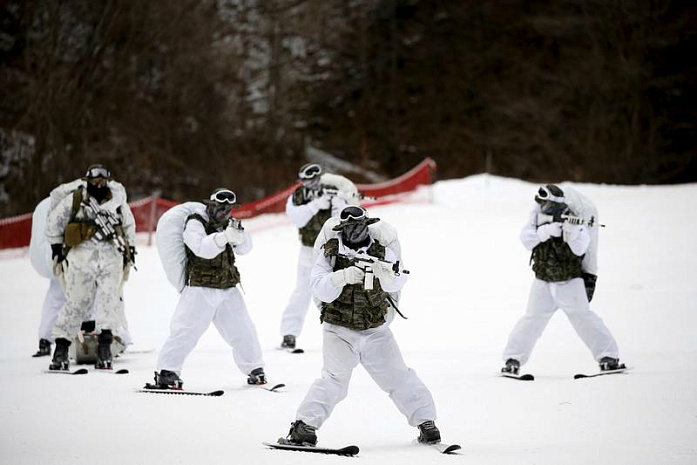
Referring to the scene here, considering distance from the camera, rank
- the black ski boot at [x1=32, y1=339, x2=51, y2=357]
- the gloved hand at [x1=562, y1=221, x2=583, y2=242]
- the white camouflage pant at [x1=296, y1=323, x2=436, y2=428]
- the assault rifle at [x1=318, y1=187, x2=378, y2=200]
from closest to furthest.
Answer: the white camouflage pant at [x1=296, y1=323, x2=436, y2=428] < the gloved hand at [x1=562, y1=221, x2=583, y2=242] < the black ski boot at [x1=32, y1=339, x2=51, y2=357] < the assault rifle at [x1=318, y1=187, x2=378, y2=200]

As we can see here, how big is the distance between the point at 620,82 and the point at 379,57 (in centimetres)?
1239

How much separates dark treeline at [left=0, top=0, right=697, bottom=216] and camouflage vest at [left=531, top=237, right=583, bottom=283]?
68.5 ft

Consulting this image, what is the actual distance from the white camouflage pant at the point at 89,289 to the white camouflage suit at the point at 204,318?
4.64 feet

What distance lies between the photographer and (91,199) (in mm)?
10203

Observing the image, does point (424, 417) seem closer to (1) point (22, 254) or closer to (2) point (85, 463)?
(2) point (85, 463)

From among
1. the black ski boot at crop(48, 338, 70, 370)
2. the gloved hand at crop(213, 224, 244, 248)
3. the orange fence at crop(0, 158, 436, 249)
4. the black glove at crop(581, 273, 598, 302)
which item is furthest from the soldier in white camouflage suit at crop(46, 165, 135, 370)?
the orange fence at crop(0, 158, 436, 249)

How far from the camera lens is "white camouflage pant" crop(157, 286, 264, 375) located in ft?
29.2

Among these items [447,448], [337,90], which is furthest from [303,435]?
[337,90]

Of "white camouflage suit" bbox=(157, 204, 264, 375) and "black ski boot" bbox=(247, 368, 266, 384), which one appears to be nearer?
"white camouflage suit" bbox=(157, 204, 264, 375)

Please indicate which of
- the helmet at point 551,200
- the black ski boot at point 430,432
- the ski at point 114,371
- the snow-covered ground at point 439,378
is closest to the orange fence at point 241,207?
the snow-covered ground at point 439,378

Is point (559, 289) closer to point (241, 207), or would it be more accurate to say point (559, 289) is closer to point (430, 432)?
point (430, 432)

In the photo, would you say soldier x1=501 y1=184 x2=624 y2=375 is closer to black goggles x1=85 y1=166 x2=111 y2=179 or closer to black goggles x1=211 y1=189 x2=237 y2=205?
black goggles x1=211 y1=189 x2=237 y2=205

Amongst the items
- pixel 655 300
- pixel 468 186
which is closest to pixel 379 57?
pixel 468 186

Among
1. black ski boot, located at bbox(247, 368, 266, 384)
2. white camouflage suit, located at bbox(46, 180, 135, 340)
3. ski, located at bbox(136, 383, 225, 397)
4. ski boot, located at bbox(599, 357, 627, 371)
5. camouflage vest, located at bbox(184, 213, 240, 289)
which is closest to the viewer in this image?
ski, located at bbox(136, 383, 225, 397)
